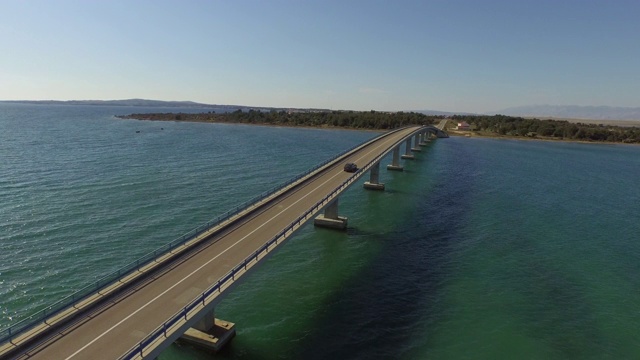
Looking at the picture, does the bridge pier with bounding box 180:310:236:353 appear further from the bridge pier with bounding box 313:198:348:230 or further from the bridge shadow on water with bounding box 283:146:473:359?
the bridge pier with bounding box 313:198:348:230

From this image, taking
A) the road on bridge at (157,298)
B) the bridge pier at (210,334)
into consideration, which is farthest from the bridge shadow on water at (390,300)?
the road on bridge at (157,298)

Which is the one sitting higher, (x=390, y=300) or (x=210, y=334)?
(x=210, y=334)

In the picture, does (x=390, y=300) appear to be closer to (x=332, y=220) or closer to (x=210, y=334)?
(x=210, y=334)

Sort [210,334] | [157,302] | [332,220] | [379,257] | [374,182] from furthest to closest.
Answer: [374,182] < [332,220] < [379,257] < [210,334] < [157,302]

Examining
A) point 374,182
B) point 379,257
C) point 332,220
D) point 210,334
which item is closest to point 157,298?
point 210,334

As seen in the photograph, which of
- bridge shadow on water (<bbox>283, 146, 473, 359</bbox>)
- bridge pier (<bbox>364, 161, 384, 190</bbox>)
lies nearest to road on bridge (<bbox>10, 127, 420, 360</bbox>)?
bridge shadow on water (<bbox>283, 146, 473, 359</bbox>)

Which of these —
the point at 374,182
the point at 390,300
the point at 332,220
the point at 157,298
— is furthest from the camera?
the point at 374,182
